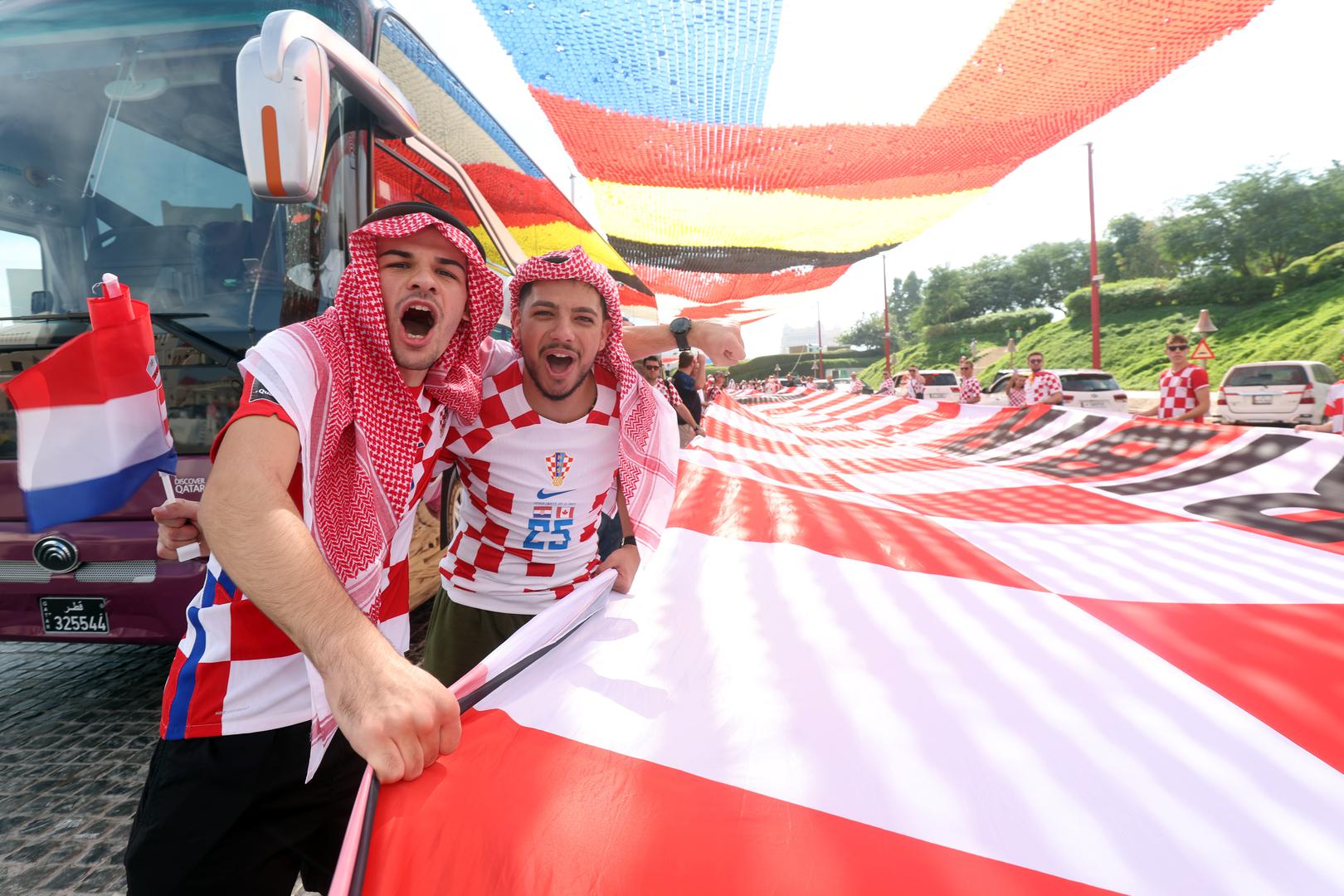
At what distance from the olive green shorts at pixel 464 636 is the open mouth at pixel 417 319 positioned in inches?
34.9

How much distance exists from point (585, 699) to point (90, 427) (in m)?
1.46

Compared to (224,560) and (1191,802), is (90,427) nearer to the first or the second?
(224,560)

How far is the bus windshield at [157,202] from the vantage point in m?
2.78

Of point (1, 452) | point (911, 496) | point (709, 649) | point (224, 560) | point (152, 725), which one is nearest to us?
point (224, 560)

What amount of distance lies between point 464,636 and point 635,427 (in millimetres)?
835

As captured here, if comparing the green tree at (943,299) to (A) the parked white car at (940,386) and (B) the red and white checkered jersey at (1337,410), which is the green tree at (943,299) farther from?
(B) the red and white checkered jersey at (1337,410)

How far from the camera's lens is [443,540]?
3607 mm

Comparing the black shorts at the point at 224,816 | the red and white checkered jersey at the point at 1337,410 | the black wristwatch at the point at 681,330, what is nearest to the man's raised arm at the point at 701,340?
the black wristwatch at the point at 681,330

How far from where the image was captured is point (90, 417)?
5.31 ft

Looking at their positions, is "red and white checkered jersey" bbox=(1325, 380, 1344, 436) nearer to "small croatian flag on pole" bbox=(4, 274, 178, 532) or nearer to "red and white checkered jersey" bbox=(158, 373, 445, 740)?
"red and white checkered jersey" bbox=(158, 373, 445, 740)

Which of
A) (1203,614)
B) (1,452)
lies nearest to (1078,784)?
(1203,614)

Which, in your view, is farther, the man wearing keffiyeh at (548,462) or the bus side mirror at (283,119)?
→ the bus side mirror at (283,119)

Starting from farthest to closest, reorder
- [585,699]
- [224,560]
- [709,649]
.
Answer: [709,649], [585,699], [224,560]

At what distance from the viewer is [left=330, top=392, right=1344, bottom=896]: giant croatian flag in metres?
0.92
